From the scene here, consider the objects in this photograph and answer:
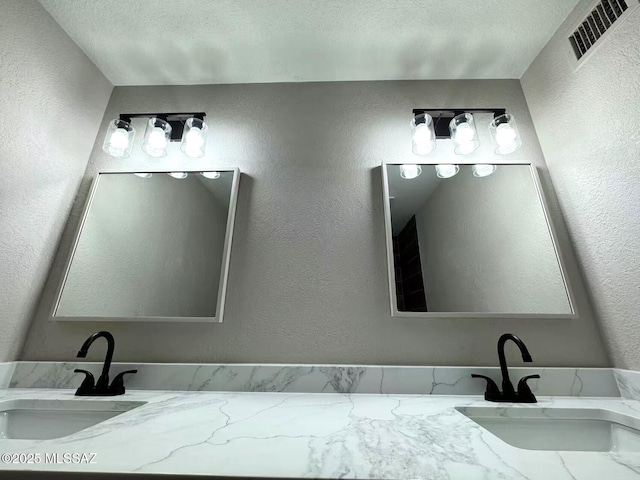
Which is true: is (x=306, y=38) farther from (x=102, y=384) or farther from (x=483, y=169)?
(x=102, y=384)

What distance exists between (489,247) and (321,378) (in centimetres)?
77

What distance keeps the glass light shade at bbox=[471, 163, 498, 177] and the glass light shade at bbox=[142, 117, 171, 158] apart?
4.33 feet

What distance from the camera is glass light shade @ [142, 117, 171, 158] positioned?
44.7 inches

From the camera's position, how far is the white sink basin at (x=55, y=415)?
29.6 inches

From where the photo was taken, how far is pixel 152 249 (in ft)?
3.40

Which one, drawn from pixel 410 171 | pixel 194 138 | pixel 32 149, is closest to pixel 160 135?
pixel 194 138

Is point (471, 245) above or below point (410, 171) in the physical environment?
below

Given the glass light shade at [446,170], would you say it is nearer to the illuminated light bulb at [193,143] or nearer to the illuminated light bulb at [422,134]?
the illuminated light bulb at [422,134]

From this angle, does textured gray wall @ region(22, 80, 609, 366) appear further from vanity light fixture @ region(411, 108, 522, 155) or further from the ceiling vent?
the ceiling vent

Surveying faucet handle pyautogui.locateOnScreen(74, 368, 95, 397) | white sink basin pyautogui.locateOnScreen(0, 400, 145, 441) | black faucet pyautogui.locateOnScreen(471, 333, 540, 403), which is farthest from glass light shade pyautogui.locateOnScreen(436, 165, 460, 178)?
faucet handle pyautogui.locateOnScreen(74, 368, 95, 397)

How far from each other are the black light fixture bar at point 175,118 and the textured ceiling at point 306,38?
0.87 ft

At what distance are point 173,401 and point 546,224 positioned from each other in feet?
4.62

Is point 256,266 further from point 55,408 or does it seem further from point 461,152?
point 461,152

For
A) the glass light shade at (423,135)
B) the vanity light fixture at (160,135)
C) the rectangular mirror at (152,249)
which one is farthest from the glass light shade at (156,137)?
the glass light shade at (423,135)
